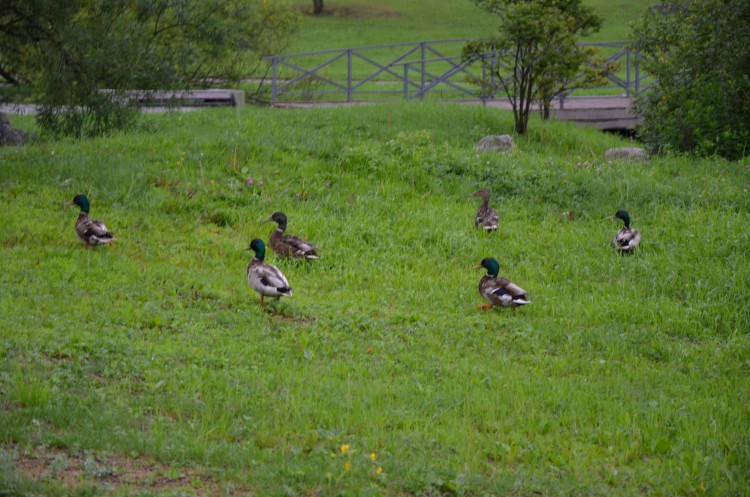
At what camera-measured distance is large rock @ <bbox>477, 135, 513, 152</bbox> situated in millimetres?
17844

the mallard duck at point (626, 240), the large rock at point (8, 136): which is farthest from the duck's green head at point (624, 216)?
the large rock at point (8, 136)

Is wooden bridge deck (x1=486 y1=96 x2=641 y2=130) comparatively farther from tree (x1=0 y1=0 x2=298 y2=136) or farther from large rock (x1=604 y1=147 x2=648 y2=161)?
tree (x1=0 y1=0 x2=298 y2=136)

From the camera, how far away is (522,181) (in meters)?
14.9

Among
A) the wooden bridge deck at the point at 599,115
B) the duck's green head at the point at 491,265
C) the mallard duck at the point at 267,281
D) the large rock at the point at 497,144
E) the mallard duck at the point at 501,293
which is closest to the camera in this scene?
the mallard duck at the point at 267,281

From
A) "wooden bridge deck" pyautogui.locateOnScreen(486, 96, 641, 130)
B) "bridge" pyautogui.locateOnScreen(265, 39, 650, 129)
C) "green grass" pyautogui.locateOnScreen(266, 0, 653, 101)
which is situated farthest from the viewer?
"green grass" pyautogui.locateOnScreen(266, 0, 653, 101)

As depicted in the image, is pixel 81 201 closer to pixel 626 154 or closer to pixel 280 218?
pixel 280 218

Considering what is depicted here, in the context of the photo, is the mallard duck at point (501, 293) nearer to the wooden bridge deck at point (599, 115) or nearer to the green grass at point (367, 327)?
the green grass at point (367, 327)

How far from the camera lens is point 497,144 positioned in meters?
18.0

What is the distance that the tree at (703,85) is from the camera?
59.3 ft

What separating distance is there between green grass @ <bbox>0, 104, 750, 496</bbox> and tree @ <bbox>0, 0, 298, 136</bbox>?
73cm

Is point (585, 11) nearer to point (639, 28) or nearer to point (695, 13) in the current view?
point (639, 28)

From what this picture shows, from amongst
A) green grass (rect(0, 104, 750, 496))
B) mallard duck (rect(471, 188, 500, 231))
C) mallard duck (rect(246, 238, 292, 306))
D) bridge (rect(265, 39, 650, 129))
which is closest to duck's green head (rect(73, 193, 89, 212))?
green grass (rect(0, 104, 750, 496))

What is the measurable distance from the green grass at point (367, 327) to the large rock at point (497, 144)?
1.32 meters

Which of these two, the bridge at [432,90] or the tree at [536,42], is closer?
the tree at [536,42]
